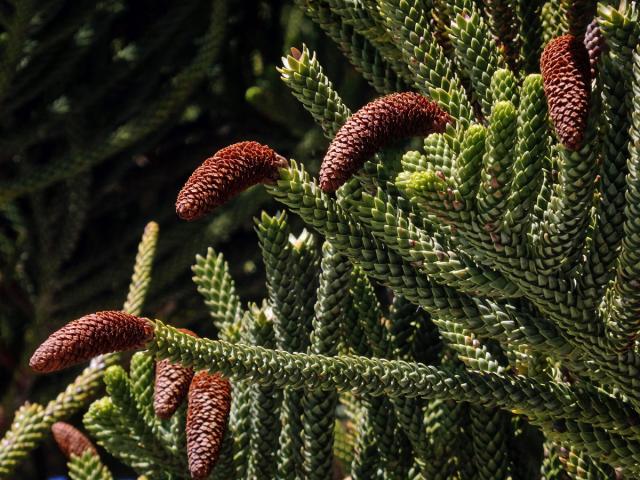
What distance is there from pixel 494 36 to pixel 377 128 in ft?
1.14

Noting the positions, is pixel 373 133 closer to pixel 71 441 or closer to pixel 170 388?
pixel 170 388

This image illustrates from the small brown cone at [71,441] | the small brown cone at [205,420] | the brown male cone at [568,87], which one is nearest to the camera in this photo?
the brown male cone at [568,87]

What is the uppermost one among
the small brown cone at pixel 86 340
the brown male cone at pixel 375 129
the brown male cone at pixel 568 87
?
the brown male cone at pixel 568 87

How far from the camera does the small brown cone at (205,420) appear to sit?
1.07 m

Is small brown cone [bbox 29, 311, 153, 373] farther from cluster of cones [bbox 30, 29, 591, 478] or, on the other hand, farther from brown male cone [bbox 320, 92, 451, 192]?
brown male cone [bbox 320, 92, 451, 192]

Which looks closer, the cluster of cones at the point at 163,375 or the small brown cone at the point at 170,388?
the cluster of cones at the point at 163,375

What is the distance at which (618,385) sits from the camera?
A: 3.23ft

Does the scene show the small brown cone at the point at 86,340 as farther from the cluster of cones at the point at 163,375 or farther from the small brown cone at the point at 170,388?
the small brown cone at the point at 170,388

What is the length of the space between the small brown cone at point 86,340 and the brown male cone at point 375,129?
243 millimetres

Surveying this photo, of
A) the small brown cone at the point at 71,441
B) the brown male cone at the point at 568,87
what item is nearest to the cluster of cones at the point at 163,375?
the small brown cone at the point at 71,441

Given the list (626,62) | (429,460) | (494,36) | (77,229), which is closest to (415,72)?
(494,36)

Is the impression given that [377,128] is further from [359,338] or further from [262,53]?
[262,53]

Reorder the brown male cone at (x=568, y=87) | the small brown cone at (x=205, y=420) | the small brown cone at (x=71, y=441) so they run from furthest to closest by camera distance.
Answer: the small brown cone at (x=71, y=441) < the small brown cone at (x=205, y=420) < the brown male cone at (x=568, y=87)

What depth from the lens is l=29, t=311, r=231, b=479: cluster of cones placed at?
0.89 metres
